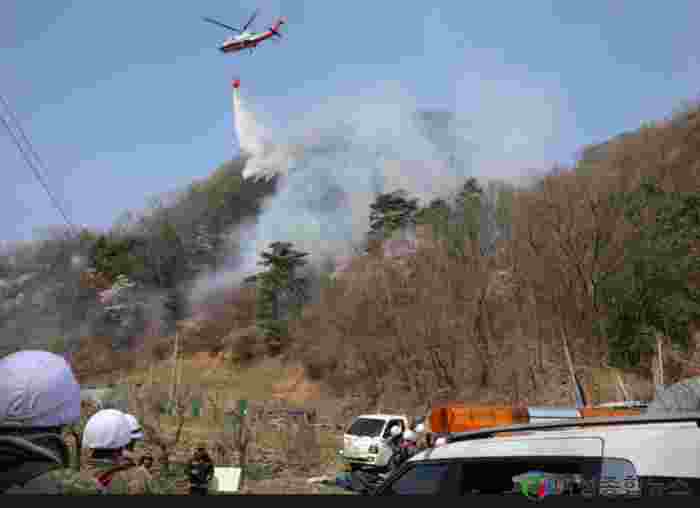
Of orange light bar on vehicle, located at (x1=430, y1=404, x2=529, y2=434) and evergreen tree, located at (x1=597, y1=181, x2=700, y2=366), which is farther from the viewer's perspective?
evergreen tree, located at (x1=597, y1=181, x2=700, y2=366)

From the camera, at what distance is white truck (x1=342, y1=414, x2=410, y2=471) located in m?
20.9

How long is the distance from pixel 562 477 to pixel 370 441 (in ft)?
62.3

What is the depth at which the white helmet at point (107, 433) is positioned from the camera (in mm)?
3715

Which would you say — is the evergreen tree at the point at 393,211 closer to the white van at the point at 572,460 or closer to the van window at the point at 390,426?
the van window at the point at 390,426

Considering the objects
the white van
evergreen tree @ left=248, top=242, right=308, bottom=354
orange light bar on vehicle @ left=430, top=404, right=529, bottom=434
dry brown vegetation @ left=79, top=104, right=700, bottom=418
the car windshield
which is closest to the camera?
the white van

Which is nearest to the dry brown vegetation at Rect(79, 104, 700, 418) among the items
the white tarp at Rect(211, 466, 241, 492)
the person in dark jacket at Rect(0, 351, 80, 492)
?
the white tarp at Rect(211, 466, 241, 492)

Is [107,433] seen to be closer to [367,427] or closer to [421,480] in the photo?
[421,480]

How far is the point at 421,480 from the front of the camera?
3.70 m

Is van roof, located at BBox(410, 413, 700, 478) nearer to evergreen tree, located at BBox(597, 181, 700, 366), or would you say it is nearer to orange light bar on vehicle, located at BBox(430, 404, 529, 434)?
orange light bar on vehicle, located at BBox(430, 404, 529, 434)

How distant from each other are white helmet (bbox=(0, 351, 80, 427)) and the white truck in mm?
18694

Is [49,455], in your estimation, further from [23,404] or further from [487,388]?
→ [487,388]

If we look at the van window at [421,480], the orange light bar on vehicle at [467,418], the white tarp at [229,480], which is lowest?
the white tarp at [229,480]

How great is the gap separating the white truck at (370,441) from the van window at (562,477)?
17.6 meters

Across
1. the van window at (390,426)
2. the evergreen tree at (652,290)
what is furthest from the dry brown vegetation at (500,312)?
the van window at (390,426)
